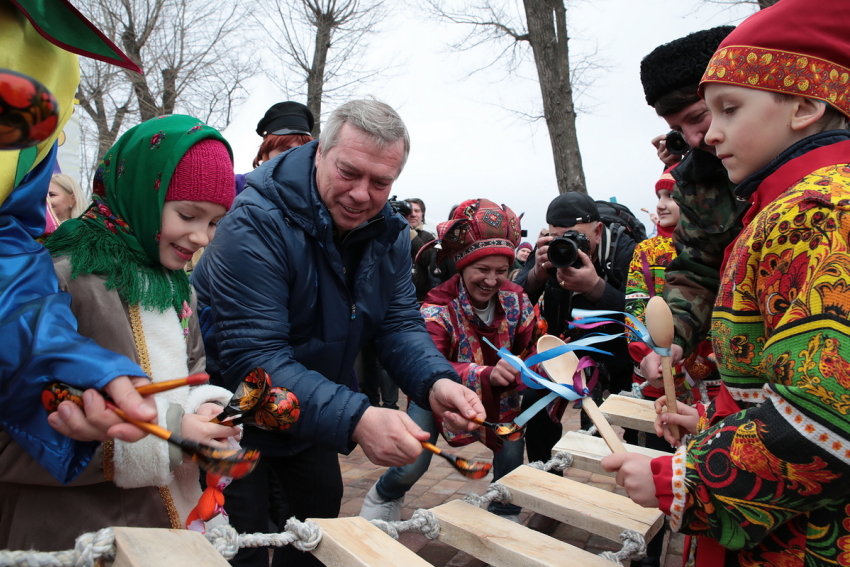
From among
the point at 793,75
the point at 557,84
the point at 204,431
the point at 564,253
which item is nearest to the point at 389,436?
the point at 204,431

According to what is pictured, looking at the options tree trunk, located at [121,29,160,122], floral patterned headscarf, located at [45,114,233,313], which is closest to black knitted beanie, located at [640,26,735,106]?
floral patterned headscarf, located at [45,114,233,313]

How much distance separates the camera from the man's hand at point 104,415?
879 mm

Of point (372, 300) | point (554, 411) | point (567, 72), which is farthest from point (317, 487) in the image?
point (567, 72)

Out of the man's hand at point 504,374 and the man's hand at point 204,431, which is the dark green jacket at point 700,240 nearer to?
the man's hand at point 504,374

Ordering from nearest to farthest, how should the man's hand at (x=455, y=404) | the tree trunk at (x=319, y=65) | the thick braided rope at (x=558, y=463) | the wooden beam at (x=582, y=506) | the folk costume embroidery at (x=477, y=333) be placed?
the wooden beam at (x=582, y=506)
the man's hand at (x=455, y=404)
the thick braided rope at (x=558, y=463)
the folk costume embroidery at (x=477, y=333)
the tree trunk at (x=319, y=65)

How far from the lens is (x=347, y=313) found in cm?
179

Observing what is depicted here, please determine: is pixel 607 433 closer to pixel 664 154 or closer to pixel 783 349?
pixel 783 349

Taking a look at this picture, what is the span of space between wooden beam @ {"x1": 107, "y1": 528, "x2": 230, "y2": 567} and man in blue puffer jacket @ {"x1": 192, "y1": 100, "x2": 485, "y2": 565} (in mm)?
549

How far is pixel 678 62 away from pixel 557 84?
5877 millimetres

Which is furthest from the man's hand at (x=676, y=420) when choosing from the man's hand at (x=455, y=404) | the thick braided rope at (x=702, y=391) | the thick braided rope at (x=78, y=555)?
the thick braided rope at (x=78, y=555)

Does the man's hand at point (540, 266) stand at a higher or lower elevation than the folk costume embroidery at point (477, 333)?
higher

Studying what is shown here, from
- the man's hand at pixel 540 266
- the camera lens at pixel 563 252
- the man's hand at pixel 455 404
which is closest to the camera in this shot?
the man's hand at pixel 455 404

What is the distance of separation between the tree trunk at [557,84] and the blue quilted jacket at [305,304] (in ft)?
17.8

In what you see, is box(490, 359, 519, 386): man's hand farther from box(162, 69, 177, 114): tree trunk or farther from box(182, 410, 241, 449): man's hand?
box(162, 69, 177, 114): tree trunk
